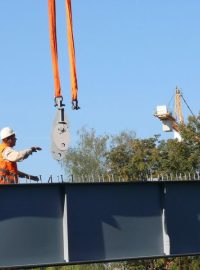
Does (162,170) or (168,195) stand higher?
(162,170)

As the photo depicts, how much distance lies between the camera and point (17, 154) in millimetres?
18719

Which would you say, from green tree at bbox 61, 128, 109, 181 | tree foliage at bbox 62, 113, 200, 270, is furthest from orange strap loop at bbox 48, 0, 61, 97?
green tree at bbox 61, 128, 109, 181

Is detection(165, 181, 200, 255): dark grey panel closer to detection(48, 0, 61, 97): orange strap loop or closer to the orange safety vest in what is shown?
detection(48, 0, 61, 97): orange strap loop

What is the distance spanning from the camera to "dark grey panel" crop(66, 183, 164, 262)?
19.0m

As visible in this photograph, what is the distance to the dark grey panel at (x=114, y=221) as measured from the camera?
19.0 metres

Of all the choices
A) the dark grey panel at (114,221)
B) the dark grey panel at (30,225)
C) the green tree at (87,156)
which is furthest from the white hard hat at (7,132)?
the green tree at (87,156)

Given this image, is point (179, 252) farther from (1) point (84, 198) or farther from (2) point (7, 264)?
(2) point (7, 264)

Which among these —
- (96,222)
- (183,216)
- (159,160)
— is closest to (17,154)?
(96,222)

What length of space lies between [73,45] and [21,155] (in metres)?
2.89

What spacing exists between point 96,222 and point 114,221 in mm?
522

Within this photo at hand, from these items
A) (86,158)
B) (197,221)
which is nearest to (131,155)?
(86,158)

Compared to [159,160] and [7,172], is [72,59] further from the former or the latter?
[159,160]

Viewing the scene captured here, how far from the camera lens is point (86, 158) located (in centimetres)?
10481

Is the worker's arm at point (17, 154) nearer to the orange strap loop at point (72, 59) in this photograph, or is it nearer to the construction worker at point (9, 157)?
the construction worker at point (9, 157)
